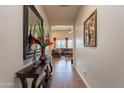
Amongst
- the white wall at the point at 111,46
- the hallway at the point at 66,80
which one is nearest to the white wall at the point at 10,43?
the white wall at the point at 111,46

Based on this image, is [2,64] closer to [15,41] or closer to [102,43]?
[15,41]

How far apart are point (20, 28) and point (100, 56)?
4.51ft

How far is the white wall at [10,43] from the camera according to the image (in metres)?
1.56

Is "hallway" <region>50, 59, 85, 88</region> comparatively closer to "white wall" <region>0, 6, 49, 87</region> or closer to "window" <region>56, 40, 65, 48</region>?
"white wall" <region>0, 6, 49, 87</region>

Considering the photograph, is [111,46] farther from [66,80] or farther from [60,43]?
[60,43]

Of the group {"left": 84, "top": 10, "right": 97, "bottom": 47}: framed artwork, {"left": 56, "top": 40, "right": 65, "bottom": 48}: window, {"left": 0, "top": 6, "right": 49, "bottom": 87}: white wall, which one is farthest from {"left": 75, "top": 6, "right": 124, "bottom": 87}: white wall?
{"left": 56, "top": 40, "right": 65, "bottom": 48}: window

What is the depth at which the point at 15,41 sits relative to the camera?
188cm

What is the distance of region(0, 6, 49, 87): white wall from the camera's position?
1564 mm

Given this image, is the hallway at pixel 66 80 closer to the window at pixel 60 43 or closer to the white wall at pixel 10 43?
the white wall at pixel 10 43

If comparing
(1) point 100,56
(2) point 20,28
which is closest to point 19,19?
(2) point 20,28

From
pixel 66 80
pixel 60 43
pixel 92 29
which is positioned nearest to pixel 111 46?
pixel 92 29

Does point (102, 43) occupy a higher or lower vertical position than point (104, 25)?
lower

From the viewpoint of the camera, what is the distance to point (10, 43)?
173cm

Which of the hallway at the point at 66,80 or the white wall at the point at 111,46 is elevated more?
the white wall at the point at 111,46
